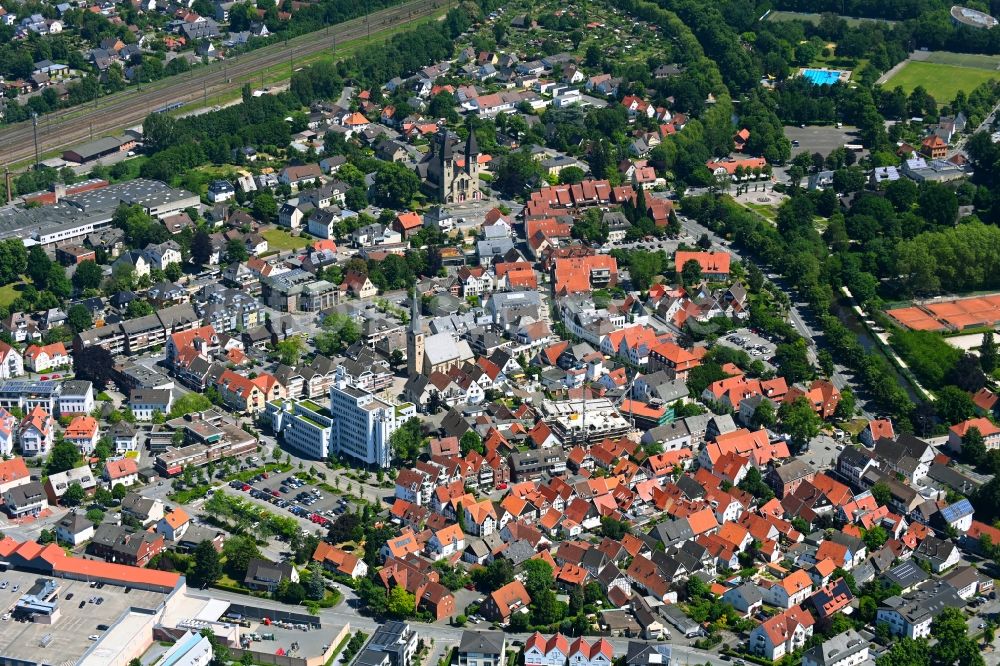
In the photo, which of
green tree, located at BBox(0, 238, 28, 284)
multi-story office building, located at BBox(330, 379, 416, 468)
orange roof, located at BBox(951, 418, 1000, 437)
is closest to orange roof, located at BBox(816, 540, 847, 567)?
orange roof, located at BBox(951, 418, 1000, 437)

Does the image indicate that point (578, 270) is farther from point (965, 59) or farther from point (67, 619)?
point (965, 59)

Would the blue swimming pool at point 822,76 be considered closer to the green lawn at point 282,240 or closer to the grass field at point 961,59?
the grass field at point 961,59

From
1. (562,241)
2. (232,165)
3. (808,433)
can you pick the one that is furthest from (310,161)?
(808,433)

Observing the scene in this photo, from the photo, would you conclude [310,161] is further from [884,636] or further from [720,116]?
[884,636]

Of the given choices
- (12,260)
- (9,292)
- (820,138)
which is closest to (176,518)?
(9,292)

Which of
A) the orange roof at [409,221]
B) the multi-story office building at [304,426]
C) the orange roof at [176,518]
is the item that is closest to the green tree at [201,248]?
the orange roof at [409,221]
